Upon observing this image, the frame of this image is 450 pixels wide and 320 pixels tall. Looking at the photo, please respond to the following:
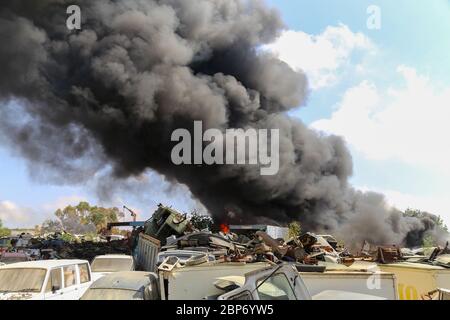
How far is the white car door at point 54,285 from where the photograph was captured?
6340 millimetres

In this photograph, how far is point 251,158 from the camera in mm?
26719

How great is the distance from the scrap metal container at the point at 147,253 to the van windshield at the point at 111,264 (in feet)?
2.17

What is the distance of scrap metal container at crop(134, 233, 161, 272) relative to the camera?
36.1 feet

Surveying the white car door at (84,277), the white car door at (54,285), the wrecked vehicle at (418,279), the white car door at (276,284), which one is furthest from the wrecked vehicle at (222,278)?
the white car door at (84,277)

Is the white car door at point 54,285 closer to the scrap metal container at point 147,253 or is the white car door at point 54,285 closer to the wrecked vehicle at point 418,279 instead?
the scrap metal container at point 147,253

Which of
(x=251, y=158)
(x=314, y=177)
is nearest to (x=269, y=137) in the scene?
(x=251, y=158)

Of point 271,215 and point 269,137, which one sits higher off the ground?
point 269,137

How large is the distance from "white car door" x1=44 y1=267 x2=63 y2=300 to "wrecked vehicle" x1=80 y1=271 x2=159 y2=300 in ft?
2.87

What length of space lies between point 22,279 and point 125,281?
180cm

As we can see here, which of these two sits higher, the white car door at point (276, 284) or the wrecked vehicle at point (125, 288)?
the white car door at point (276, 284)

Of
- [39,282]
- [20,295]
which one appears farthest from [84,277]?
[20,295]

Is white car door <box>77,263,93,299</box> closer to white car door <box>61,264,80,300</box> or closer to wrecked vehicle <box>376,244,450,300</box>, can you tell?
white car door <box>61,264,80,300</box>
